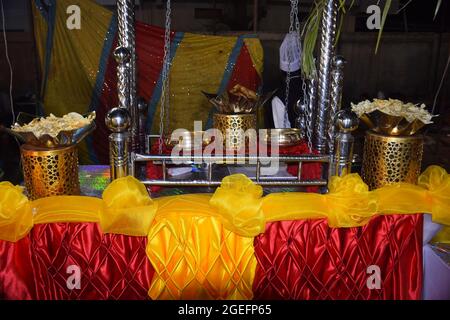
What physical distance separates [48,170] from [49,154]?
5cm

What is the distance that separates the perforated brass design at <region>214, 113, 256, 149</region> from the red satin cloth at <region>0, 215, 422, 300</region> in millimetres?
567

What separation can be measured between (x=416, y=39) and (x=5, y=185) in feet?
21.0

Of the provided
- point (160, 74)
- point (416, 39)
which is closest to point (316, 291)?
point (160, 74)

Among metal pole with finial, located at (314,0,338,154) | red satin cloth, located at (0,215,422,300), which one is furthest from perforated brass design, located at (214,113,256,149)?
red satin cloth, located at (0,215,422,300)

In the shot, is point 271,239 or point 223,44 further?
point 223,44

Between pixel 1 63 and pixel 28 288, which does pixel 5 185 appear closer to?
pixel 28 288

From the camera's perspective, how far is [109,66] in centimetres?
377

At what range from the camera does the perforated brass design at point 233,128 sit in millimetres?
1715

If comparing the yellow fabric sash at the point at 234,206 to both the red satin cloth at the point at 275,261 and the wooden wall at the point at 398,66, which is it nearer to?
the red satin cloth at the point at 275,261

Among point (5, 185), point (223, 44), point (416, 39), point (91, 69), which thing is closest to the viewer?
point (5, 185)

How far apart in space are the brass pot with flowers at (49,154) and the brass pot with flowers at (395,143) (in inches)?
40.3

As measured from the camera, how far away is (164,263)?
1177 millimetres

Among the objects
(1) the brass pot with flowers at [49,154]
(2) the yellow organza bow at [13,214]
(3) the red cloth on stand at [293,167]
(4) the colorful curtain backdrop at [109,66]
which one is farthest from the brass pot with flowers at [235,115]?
(4) the colorful curtain backdrop at [109,66]

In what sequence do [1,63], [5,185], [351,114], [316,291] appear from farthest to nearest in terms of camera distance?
[1,63] < [351,114] < [316,291] < [5,185]
